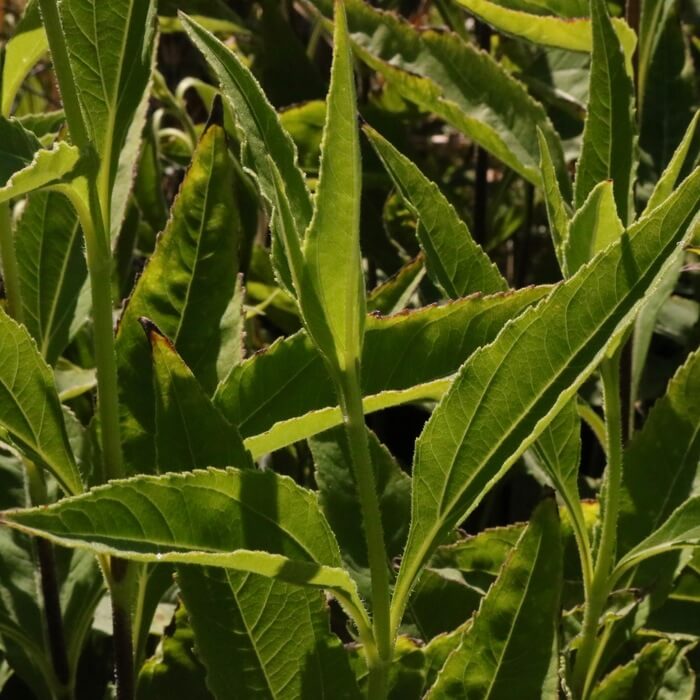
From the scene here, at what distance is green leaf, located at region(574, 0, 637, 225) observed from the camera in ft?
2.58

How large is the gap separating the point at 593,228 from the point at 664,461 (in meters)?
0.23

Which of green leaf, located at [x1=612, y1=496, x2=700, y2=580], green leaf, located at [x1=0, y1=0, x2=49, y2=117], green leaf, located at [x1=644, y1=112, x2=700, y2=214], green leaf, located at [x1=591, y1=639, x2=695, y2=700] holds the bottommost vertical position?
green leaf, located at [x1=591, y1=639, x2=695, y2=700]

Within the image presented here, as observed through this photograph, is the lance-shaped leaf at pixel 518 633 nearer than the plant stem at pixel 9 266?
Yes

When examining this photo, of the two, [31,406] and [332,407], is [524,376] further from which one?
[31,406]

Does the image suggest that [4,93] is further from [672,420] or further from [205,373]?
[672,420]

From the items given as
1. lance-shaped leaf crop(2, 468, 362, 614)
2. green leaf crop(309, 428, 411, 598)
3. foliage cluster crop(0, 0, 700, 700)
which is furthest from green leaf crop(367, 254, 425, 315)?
lance-shaped leaf crop(2, 468, 362, 614)

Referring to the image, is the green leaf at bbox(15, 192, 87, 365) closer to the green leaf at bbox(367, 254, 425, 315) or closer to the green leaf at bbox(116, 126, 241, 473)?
the green leaf at bbox(116, 126, 241, 473)

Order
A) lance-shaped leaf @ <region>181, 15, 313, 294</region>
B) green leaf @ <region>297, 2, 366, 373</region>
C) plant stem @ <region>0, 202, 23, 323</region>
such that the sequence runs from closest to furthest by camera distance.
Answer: green leaf @ <region>297, 2, 366, 373</region>, lance-shaped leaf @ <region>181, 15, 313, 294</region>, plant stem @ <region>0, 202, 23, 323</region>

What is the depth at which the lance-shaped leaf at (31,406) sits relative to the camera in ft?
2.29

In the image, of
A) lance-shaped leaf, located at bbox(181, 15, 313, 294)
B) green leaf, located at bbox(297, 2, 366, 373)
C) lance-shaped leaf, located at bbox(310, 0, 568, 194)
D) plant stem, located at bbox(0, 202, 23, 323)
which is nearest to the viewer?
green leaf, located at bbox(297, 2, 366, 373)

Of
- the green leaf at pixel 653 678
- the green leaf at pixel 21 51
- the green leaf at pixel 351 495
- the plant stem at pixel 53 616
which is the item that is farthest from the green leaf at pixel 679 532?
the green leaf at pixel 21 51

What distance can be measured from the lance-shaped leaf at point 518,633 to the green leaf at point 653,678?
5.0 inches

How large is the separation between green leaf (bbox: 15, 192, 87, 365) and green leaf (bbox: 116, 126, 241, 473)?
0.40ft

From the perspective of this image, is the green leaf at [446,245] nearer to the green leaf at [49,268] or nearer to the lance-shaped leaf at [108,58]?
the lance-shaped leaf at [108,58]
